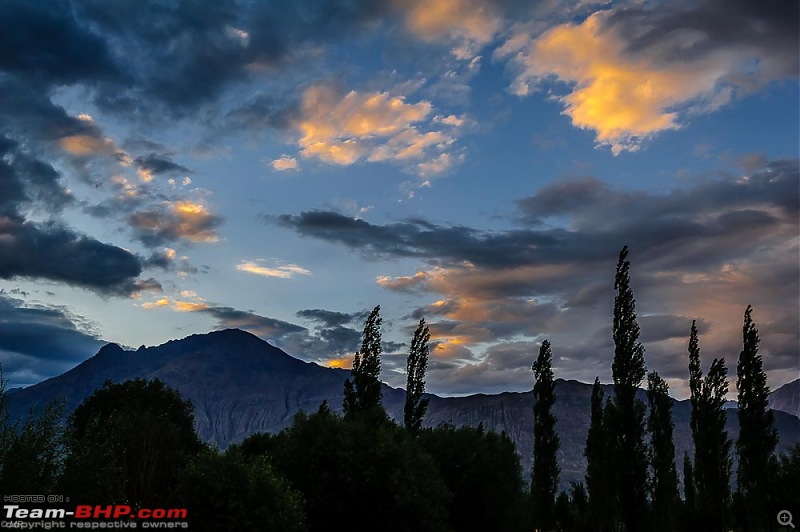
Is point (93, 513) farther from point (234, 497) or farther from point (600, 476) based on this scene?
point (600, 476)

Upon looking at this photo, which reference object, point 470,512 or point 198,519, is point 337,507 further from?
point 470,512

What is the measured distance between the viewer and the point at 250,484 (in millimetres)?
42062

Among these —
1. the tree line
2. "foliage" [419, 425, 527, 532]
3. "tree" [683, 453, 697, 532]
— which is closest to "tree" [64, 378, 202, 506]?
the tree line

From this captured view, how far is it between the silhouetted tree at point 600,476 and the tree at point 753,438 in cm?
1610

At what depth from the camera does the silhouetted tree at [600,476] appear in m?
76.3

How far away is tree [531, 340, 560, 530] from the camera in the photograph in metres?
90.0

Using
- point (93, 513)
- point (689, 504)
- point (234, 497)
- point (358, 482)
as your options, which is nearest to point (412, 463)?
point (358, 482)

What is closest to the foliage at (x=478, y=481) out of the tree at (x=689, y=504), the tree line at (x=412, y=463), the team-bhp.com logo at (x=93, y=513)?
the tree line at (x=412, y=463)

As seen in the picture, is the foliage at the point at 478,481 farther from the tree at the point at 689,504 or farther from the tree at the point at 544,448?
the tree at the point at 689,504

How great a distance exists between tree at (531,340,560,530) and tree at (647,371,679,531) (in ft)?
46.3

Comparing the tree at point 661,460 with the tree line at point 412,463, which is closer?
the tree line at point 412,463

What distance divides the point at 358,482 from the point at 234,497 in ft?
45.5

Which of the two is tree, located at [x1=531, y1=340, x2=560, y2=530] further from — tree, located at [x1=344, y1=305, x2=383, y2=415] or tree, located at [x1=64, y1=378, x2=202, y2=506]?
tree, located at [x1=64, y1=378, x2=202, y2=506]

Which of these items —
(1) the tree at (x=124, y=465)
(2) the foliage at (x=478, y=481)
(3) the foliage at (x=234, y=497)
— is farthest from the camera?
(2) the foliage at (x=478, y=481)
